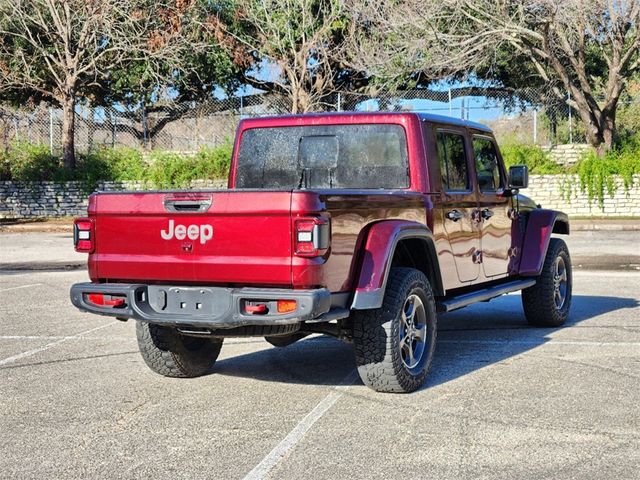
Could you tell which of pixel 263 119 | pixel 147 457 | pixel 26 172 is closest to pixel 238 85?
pixel 26 172

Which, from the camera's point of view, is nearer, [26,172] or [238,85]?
[26,172]

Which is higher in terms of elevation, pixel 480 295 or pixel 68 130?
pixel 68 130

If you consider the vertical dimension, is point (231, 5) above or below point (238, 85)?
above

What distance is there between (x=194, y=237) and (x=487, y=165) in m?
3.51

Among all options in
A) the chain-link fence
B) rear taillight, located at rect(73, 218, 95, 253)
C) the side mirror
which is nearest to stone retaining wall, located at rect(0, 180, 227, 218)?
the chain-link fence

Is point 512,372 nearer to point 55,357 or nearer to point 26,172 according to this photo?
point 55,357

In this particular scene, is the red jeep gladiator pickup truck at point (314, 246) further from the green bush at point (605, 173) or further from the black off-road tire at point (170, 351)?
the green bush at point (605, 173)

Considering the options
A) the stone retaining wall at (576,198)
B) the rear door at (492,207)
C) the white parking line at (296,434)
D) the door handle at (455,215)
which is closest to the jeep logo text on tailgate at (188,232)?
the white parking line at (296,434)

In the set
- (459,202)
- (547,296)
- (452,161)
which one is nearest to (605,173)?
(547,296)

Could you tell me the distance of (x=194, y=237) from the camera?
19.0 feet

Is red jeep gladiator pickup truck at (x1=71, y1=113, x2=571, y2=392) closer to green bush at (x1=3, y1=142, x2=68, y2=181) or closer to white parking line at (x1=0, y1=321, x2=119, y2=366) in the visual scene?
white parking line at (x1=0, y1=321, x2=119, y2=366)

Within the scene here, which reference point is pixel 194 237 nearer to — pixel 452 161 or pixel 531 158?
pixel 452 161

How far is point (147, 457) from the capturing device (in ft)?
15.9

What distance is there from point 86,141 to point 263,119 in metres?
29.7
